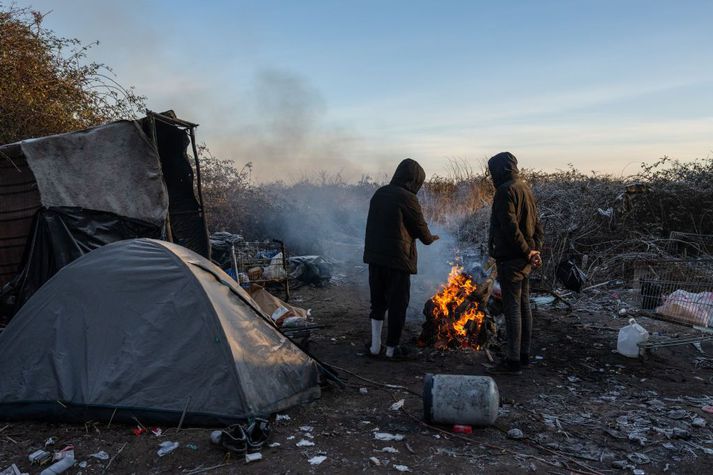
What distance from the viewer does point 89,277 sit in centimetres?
413

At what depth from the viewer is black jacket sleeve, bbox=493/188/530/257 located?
4.99 meters

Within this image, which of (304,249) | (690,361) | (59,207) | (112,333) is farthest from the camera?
(304,249)

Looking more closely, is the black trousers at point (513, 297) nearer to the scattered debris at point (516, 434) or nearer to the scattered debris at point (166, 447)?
the scattered debris at point (516, 434)

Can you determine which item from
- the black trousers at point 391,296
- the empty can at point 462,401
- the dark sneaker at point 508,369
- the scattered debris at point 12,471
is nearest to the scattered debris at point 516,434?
the empty can at point 462,401

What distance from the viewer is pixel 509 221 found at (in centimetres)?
501

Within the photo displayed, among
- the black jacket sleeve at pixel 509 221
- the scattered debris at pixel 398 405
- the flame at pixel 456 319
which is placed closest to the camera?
the scattered debris at pixel 398 405

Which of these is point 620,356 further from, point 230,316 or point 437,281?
point 230,316

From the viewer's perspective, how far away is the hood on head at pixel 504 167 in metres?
5.20

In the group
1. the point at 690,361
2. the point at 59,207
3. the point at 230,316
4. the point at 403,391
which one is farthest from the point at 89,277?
the point at 690,361

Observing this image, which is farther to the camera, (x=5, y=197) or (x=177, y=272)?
(x=5, y=197)

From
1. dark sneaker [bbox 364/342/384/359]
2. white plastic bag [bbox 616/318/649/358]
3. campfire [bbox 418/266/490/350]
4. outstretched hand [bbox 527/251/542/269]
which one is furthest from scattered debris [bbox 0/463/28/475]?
white plastic bag [bbox 616/318/649/358]

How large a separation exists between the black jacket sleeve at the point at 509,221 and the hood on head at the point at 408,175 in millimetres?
1105

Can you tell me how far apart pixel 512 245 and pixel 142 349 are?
365 centimetres

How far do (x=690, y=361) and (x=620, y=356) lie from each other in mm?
770
